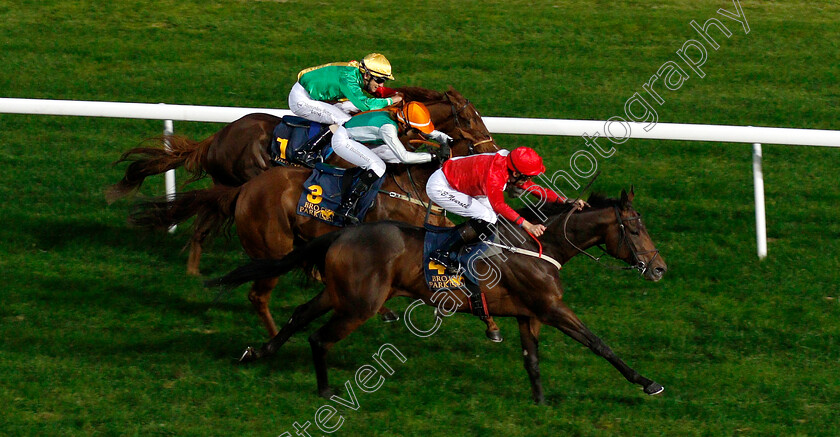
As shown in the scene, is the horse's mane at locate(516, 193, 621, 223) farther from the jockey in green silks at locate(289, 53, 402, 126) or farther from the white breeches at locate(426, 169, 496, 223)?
the jockey in green silks at locate(289, 53, 402, 126)

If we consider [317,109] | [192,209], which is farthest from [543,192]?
[192,209]

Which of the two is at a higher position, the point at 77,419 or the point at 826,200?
the point at 826,200

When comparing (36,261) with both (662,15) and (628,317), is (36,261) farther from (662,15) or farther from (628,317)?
(662,15)

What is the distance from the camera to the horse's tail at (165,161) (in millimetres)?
7934

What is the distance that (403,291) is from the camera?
596 centimetres

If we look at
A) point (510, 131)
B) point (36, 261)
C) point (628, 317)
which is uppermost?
point (510, 131)

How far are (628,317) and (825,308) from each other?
1.42 metres

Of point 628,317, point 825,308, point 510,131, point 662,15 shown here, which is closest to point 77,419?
point 628,317

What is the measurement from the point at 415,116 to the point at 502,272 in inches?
53.8

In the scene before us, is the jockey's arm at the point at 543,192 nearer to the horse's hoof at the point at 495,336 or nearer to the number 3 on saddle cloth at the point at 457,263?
the number 3 on saddle cloth at the point at 457,263

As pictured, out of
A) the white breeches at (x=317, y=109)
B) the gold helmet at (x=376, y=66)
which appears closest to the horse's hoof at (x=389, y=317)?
the white breeches at (x=317, y=109)

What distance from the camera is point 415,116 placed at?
6633 mm

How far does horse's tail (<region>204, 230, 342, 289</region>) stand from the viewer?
5.93 m

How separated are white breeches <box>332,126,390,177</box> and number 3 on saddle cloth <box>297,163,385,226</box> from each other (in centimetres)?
7
